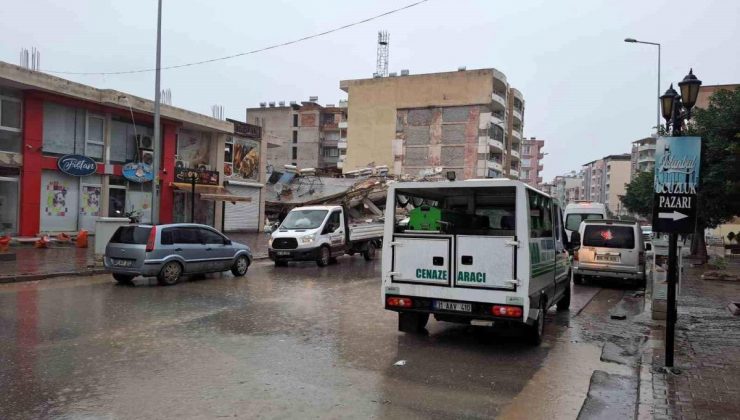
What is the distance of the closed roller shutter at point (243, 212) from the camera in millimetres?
33594

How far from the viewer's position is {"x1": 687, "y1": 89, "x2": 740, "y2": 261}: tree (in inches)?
620

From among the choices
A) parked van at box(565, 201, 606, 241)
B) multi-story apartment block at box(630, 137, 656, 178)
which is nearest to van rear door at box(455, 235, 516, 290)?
parked van at box(565, 201, 606, 241)

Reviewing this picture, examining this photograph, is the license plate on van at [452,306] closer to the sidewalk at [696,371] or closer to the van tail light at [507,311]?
the van tail light at [507,311]

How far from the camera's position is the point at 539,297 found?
26.2 ft

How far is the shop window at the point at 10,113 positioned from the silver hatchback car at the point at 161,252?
37.2 ft

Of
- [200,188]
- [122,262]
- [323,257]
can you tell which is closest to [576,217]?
[323,257]

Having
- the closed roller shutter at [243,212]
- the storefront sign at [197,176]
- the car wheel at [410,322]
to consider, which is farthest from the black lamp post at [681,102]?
the closed roller shutter at [243,212]

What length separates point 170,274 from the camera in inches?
531

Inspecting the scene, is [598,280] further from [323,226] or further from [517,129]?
[517,129]

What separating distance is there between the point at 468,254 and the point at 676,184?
2.68 metres

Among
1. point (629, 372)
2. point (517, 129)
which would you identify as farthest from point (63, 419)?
point (517, 129)

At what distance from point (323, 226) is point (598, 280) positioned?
9.00m

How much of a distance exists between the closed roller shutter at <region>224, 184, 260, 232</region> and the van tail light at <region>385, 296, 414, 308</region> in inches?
1046

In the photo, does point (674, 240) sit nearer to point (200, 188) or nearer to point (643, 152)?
point (200, 188)
